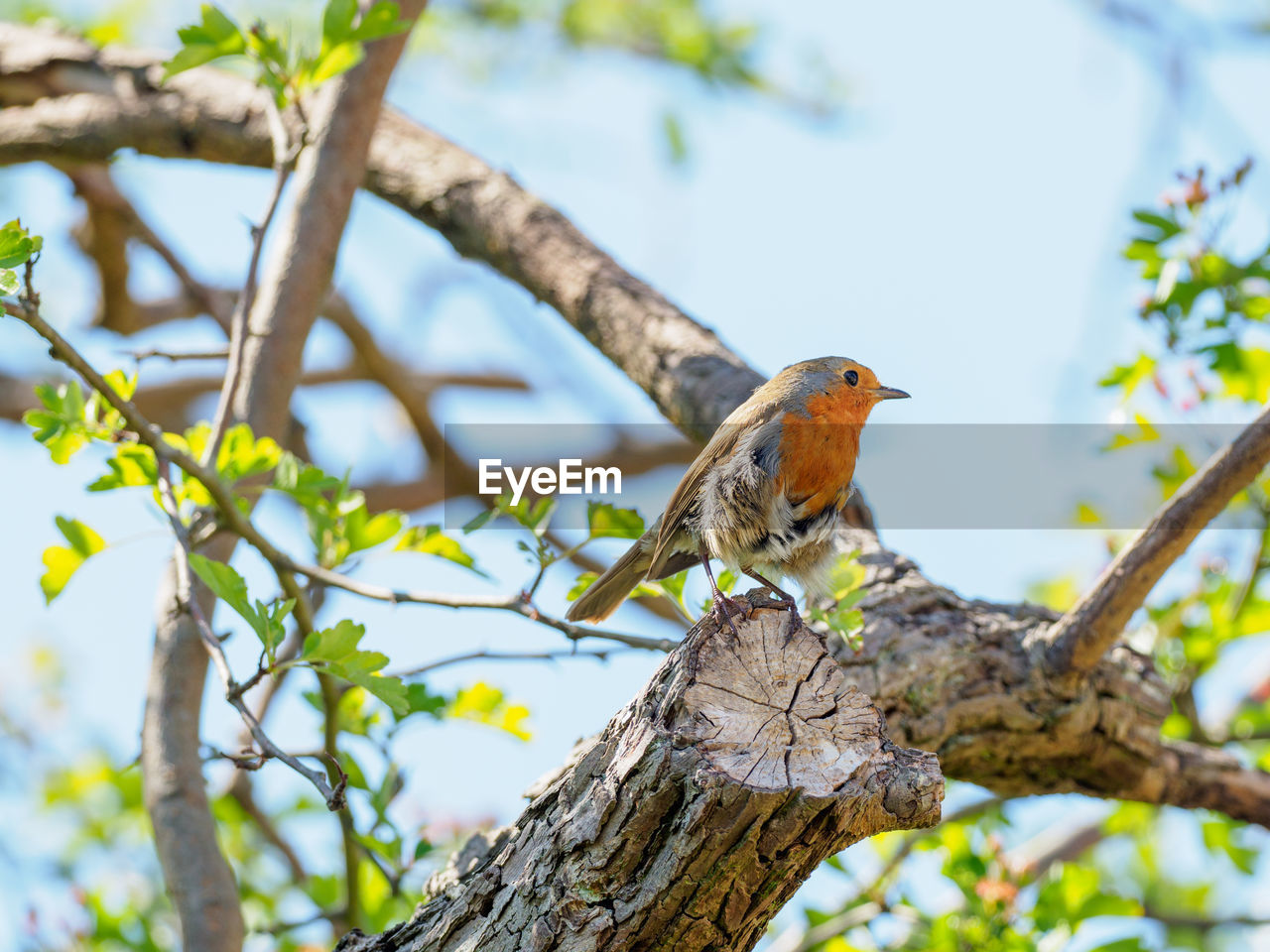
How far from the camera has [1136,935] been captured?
141 inches

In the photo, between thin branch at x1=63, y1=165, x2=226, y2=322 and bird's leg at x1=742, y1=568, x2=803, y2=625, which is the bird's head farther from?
thin branch at x1=63, y1=165, x2=226, y2=322

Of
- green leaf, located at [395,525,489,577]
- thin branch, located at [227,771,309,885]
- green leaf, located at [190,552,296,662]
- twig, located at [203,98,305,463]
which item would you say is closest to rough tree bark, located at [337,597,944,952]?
green leaf, located at [190,552,296,662]

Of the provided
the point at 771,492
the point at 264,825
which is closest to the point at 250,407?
the point at 771,492

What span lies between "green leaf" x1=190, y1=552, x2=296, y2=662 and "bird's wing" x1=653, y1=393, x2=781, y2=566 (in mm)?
1180

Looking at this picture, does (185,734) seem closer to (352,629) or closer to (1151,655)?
(352,629)

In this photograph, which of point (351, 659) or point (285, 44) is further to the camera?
point (285, 44)

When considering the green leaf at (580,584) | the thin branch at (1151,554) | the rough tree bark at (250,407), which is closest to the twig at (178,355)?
the rough tree bark at (250,407)

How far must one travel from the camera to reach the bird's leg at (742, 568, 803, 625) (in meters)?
2.45

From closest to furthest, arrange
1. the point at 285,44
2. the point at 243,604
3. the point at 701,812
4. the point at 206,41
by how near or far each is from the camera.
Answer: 1. the point at 701,812
2. the point at 243,604
3. the point at 206,41
4. the point at 285,44

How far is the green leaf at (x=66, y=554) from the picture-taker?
2.77 metres

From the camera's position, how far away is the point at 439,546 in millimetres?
2984

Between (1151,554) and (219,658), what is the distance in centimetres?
236

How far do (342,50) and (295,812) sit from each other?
3.44 m

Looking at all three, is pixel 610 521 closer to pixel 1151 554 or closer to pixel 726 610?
pixel 726 610
